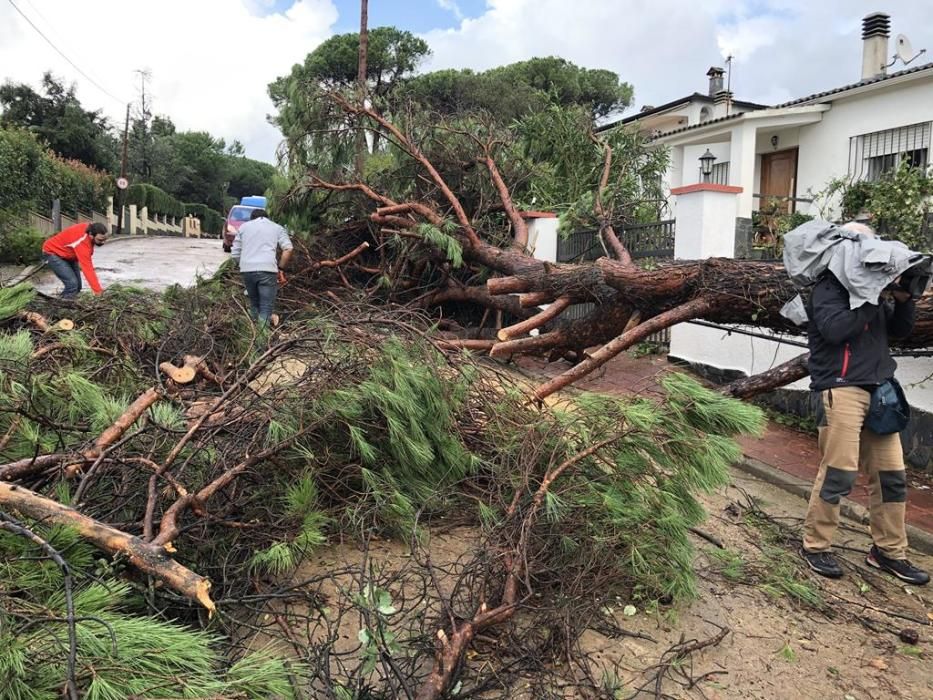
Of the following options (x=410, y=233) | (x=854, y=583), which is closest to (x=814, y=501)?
(x=854, y=583)

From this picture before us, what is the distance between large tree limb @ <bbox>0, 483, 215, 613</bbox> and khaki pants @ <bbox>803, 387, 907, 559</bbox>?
278 centimetres

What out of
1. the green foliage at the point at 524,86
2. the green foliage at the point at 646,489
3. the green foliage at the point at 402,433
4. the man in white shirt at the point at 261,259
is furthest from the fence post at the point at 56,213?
the green foliage at the point at 646,489

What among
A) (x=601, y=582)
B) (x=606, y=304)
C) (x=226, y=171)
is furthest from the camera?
(x=226, y=171)

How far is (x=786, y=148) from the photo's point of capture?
1448cm

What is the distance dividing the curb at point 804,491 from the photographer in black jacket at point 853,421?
21.3 inches

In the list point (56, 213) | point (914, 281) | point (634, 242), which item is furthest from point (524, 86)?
point (914, 281)

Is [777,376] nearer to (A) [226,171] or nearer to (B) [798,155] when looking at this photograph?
(B) [798,155]

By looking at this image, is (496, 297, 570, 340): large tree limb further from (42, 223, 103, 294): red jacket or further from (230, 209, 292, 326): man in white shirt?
(42, 223, 103, 294): red jacket

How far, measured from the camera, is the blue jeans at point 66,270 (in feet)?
25.1

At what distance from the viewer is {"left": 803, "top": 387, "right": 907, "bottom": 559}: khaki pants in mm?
3250

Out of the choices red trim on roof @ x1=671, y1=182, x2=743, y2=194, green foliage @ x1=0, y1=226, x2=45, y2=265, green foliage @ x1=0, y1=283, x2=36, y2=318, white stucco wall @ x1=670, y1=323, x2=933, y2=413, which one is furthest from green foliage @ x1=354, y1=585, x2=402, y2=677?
green foliage @ x1=0, y1=226, x2=45, y2=265

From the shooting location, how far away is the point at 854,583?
10.7ft

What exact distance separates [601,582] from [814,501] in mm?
1379

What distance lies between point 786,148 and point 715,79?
271 inches
